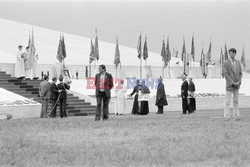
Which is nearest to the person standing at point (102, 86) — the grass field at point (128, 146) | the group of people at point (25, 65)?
the grass field at point (128, 146)

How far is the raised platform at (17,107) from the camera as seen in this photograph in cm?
2119

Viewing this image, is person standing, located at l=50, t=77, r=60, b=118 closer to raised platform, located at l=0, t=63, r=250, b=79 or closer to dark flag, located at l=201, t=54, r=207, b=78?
raised platform, located at l=0, t=63, r=250, b=79

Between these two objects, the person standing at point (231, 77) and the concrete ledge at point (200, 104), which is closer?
the person standing at point (231, 77)

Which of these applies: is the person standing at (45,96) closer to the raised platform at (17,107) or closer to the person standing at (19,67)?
the raised platform at (17,107)

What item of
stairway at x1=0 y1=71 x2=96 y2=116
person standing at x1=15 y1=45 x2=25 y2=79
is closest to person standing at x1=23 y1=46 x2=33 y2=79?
person standing at x1=15 y1=45 x2=25 y2=79

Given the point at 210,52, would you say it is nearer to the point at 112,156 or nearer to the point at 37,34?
the point at 37,34

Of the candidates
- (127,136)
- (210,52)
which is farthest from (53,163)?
(210,52)

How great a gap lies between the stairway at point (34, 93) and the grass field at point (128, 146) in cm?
1326

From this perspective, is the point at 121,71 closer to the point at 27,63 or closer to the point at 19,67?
the point at 27,63

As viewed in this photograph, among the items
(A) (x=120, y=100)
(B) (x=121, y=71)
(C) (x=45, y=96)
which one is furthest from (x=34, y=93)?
(B) (x=121, y=71)

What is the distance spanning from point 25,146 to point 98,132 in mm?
2348

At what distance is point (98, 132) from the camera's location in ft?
37.4

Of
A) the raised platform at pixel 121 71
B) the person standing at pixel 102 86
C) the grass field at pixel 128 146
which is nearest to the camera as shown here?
the grass field at pixel 128 146

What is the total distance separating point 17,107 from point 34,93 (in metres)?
5.35
